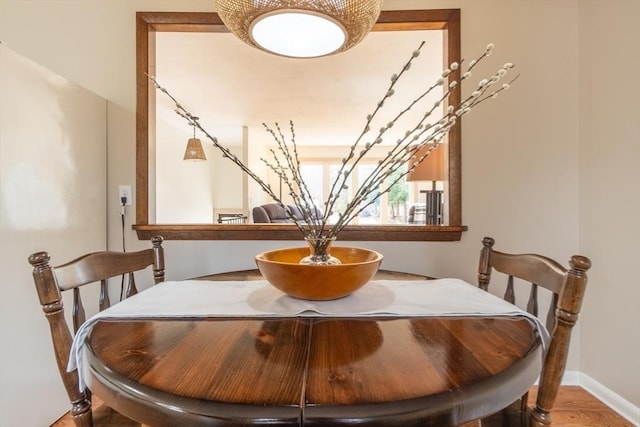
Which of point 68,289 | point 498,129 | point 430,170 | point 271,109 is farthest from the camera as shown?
point 271,109

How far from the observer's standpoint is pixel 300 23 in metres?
1.07

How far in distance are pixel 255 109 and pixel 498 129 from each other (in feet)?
11.3

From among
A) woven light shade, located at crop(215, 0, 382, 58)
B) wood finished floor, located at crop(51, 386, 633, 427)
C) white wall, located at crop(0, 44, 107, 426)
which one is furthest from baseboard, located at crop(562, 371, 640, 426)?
white wall, located at crop(0, 44, 107, 426)

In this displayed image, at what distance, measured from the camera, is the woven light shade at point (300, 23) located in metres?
0.96

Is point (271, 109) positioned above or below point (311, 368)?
above

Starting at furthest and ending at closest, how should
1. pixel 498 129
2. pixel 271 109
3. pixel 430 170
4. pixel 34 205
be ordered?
pixel 271 109, pixel 430 170, pixel 498 129, pixel 34 205

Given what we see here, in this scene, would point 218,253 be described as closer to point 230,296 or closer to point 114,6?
point 230,296

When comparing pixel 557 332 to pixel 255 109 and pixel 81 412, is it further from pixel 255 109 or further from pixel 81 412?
pixel 255 109

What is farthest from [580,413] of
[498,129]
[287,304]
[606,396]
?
[287,304]

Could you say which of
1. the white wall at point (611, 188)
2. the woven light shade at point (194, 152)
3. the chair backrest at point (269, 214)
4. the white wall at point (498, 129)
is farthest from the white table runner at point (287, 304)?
the woven light shade at point (194, 152)

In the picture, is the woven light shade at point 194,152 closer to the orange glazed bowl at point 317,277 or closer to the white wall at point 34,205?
the white wall at point 34,205

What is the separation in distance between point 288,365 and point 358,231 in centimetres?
124

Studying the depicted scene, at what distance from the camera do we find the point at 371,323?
801mm

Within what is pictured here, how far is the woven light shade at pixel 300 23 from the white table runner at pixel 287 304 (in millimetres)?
824
